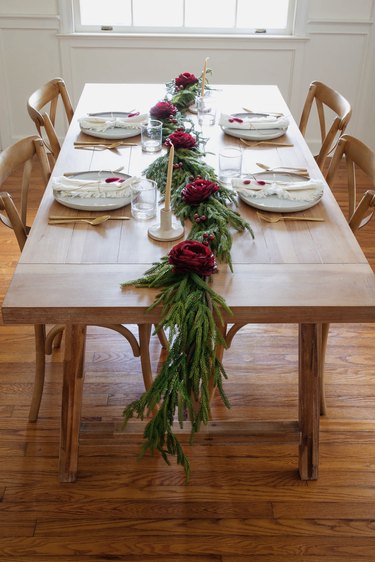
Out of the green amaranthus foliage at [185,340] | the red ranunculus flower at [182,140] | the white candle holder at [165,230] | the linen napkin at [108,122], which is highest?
the red ranunculus flower at [182,140]

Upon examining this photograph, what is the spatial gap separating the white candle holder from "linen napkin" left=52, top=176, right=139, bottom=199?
214mm

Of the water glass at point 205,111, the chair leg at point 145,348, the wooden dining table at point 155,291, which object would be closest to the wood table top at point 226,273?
the wooden dining table at point 155,291

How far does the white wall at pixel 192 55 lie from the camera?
3891mm

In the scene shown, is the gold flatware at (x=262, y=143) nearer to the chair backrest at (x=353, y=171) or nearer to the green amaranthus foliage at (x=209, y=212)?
the chair backrest at (x=353, y=171)

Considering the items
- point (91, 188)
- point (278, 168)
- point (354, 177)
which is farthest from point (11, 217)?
point (354, 177)

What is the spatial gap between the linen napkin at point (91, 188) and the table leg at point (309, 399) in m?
0.65

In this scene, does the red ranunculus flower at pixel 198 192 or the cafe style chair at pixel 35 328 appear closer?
the red ranunculus flower at pixel 198 192

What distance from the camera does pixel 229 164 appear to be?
206 cm

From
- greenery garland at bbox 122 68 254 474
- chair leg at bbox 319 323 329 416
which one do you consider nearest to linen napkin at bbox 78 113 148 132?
greenery garland at bbox 122 68 254 474

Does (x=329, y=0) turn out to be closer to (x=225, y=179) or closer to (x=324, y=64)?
(x=324, y=64)

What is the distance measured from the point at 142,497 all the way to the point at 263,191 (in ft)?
3.12

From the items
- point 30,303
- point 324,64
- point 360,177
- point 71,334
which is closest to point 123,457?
point 71,334

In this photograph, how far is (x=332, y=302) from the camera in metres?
1.49

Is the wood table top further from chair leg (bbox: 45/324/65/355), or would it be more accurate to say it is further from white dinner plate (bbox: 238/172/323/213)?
chair leg (bbox: 45/324/65/355)
